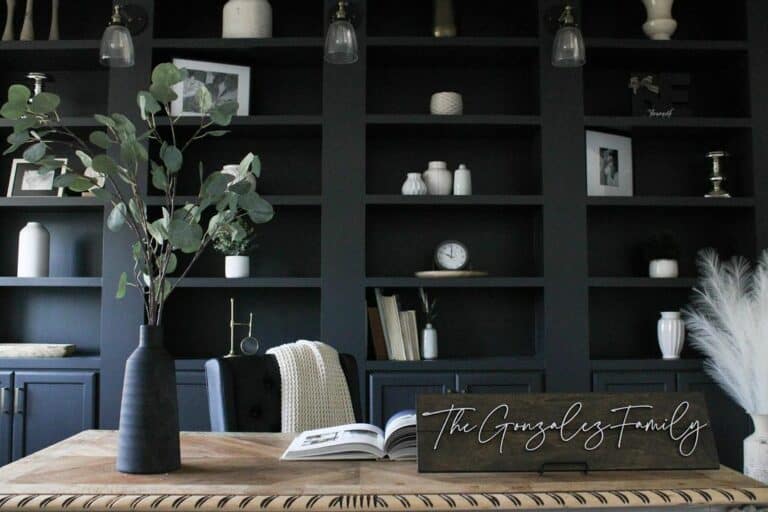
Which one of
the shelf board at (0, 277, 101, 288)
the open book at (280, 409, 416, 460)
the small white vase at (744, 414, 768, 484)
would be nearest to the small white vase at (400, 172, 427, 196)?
the shelf board at (0, 277, 101, 288)

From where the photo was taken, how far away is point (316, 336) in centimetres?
373

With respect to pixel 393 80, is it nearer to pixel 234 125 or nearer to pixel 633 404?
pixel 234 125

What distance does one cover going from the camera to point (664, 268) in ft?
11.8

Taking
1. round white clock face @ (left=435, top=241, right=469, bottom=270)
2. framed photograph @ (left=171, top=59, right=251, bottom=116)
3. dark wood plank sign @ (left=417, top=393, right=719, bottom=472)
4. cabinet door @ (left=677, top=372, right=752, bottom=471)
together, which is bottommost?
cabinet door @ (left=677, top=372, right=752, bottom=471)

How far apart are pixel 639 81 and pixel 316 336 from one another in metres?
2.02

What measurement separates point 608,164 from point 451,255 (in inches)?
35.4

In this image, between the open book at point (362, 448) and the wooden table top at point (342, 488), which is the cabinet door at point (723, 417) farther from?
the open book at point (362, 448)

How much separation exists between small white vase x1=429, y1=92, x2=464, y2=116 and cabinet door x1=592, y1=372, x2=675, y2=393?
4.50 feet

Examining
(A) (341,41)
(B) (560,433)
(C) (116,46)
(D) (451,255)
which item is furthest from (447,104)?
(B) (560,433)

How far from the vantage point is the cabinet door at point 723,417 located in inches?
135

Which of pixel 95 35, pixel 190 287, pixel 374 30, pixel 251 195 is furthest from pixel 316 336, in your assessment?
pixel 251 195

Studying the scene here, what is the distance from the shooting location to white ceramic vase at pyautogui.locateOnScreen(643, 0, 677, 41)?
364 cm

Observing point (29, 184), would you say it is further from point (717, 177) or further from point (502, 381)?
point (717, 177)

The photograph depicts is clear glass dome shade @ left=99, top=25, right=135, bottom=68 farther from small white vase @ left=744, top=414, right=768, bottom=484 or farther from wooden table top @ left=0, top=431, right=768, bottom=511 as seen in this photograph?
small white vase @ left=744, top=414, right=768, bottom=484
